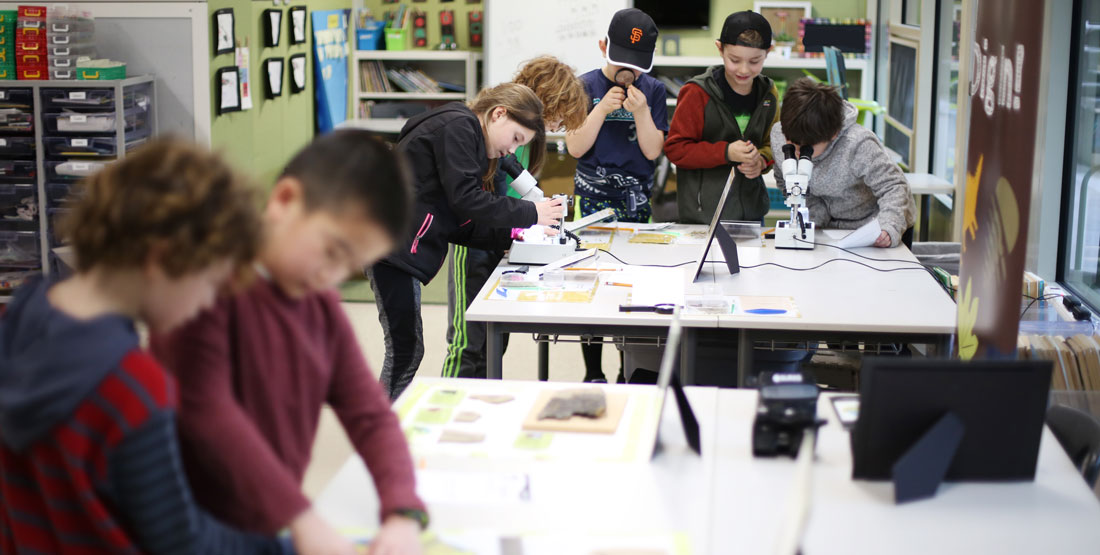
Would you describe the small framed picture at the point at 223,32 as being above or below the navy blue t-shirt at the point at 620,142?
above

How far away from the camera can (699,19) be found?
7242 mm

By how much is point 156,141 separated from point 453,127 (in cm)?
191

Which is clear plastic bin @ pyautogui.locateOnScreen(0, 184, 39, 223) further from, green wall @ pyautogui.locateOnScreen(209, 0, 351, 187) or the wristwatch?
the wristwatch

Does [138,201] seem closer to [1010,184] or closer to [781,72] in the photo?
[1010,184]

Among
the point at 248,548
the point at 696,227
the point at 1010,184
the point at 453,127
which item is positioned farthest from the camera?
the point at 696,227

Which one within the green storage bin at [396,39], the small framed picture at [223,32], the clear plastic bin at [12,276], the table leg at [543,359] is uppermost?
the green storage bin at [396,39]

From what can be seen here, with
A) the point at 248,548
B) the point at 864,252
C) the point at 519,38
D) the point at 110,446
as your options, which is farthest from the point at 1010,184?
the point at 519,38

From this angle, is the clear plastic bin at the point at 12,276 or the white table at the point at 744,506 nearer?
the white table at the point at 744,506

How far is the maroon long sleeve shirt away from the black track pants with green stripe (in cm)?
171

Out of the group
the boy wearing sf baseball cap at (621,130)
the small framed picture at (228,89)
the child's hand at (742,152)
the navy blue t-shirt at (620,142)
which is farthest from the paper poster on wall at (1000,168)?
the small framed picture at (228,89)

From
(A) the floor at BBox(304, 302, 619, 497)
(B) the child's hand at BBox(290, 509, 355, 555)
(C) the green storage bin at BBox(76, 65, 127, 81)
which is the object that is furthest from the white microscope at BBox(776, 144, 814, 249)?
(C) the green storage bin at BBox(76, 65, 127, 81)

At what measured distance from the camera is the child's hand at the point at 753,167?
375cm

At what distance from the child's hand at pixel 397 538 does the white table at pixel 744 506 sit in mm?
111

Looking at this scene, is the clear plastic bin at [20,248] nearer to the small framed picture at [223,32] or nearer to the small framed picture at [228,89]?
the small framed picture at [228,89]
